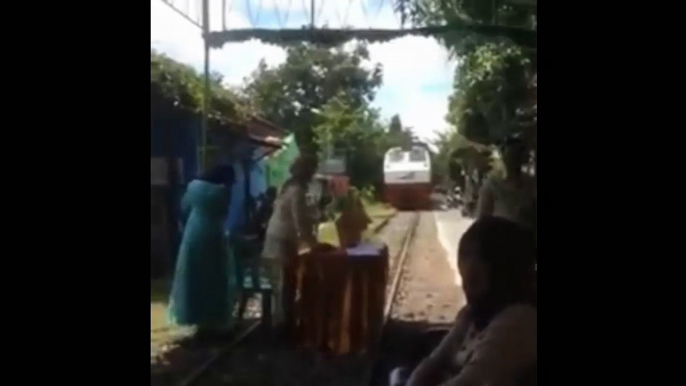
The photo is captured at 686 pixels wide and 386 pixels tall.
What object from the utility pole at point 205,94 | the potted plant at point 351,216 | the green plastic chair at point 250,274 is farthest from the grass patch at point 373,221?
the utility pole at point 205,94

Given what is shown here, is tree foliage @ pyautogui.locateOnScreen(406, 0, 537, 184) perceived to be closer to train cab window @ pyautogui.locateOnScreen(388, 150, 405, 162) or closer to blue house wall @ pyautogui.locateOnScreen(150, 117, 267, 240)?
train cab window @ pyautogui.locateOnScreen(388, 150, 405, 162)

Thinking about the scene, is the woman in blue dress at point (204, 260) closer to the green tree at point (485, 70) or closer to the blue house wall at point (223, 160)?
the blue house wall at point (223, 160)

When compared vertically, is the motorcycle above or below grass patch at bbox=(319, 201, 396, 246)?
above

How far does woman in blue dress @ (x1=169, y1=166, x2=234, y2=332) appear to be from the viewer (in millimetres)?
1820

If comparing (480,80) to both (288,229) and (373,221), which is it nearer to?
(373,221)

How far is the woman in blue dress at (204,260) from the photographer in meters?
1.82

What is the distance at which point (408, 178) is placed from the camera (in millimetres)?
1829

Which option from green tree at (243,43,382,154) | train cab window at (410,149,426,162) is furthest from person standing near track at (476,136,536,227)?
green tree at (243,43,382,154)

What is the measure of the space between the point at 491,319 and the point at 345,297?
0.92 ft

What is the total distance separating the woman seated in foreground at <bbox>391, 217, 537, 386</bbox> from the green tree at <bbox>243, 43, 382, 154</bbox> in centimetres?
34

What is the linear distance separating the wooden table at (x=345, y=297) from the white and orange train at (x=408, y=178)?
111mm

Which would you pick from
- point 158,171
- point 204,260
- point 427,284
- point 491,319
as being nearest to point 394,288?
point 427,284

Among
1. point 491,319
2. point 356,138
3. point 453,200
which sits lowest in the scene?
point 491,319
